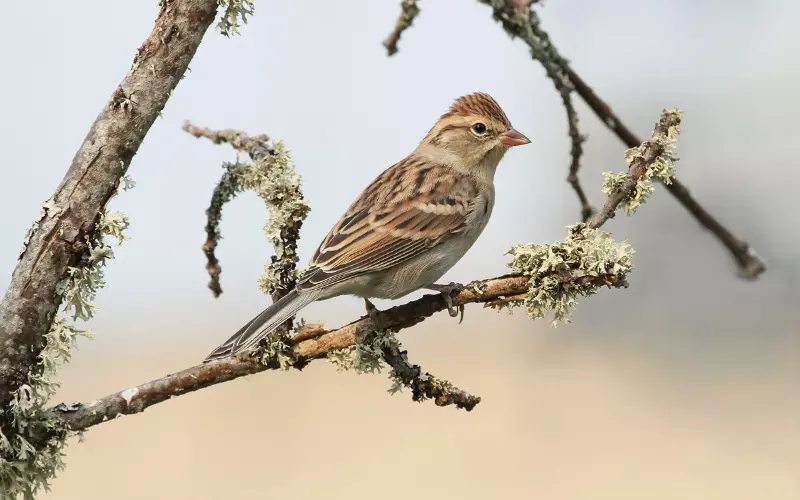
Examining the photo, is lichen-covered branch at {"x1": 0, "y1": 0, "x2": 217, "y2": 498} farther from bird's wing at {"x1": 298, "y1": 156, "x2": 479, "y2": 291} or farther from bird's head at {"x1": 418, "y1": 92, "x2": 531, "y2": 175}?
bird's head at {"x1": 418, "y1": 92, "x2": 531, "y2": 175}

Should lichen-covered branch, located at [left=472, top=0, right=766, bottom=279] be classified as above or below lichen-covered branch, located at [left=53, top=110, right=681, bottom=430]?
above

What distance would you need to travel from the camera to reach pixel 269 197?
3125 mm

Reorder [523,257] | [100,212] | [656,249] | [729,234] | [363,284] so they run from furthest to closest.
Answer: [656,249], [363,284], [729,234], [523,257], [100,212]

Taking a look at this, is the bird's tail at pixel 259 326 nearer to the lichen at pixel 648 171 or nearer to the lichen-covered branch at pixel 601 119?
the lichen at pixel 648 171

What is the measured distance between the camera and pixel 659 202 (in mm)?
12359

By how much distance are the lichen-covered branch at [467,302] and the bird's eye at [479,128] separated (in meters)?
2.14

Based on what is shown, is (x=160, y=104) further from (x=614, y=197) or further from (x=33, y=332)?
(x=614, y=197)

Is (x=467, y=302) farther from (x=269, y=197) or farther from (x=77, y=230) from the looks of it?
(x=77, y=230)

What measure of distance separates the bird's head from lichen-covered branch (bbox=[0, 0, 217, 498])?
2.63 meters

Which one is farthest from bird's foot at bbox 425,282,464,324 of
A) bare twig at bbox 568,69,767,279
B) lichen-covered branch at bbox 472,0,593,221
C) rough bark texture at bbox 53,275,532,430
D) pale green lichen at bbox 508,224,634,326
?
bare twig at bbox 568,69,767,279

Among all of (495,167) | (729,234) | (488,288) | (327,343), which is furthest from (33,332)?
(495,167)

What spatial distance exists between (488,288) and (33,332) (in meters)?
1.34

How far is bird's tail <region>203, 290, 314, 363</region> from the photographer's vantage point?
116 inches

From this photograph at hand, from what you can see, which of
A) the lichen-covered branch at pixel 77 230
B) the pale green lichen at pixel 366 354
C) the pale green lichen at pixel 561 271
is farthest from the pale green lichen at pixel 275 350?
the pale green lichen at pixel 561 271
